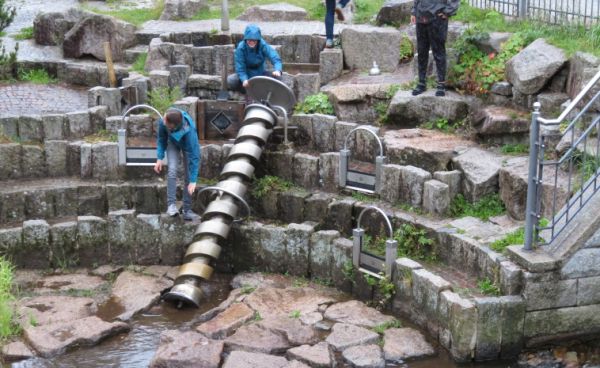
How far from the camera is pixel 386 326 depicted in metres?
11.2

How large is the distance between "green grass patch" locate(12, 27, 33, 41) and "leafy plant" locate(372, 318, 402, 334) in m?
11.7

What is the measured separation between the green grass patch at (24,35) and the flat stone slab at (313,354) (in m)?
11.7

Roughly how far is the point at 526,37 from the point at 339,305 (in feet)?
17.1

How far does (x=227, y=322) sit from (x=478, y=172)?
3841 mm

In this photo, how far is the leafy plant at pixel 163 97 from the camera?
49.1ft

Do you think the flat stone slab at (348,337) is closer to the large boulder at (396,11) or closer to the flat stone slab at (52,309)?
the flat stone slab at (52,309)

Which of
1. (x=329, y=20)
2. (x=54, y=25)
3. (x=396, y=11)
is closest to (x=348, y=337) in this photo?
(x=329, y=20)

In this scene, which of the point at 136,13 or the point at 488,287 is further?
the point at 136,13

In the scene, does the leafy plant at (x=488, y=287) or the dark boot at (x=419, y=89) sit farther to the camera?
the dark boot at (x=419, y=89)

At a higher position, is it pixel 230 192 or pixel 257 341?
pixel 230 192

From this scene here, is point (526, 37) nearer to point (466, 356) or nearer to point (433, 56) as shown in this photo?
point (433, 56)

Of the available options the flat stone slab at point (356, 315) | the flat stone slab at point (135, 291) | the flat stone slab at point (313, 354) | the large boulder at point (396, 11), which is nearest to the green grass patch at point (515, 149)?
the flat stone slab at point (356, 315)

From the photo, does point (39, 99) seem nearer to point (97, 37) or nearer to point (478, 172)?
point (97, 37)

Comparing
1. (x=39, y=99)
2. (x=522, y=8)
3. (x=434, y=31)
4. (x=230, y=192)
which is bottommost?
(x=230, y=192)
